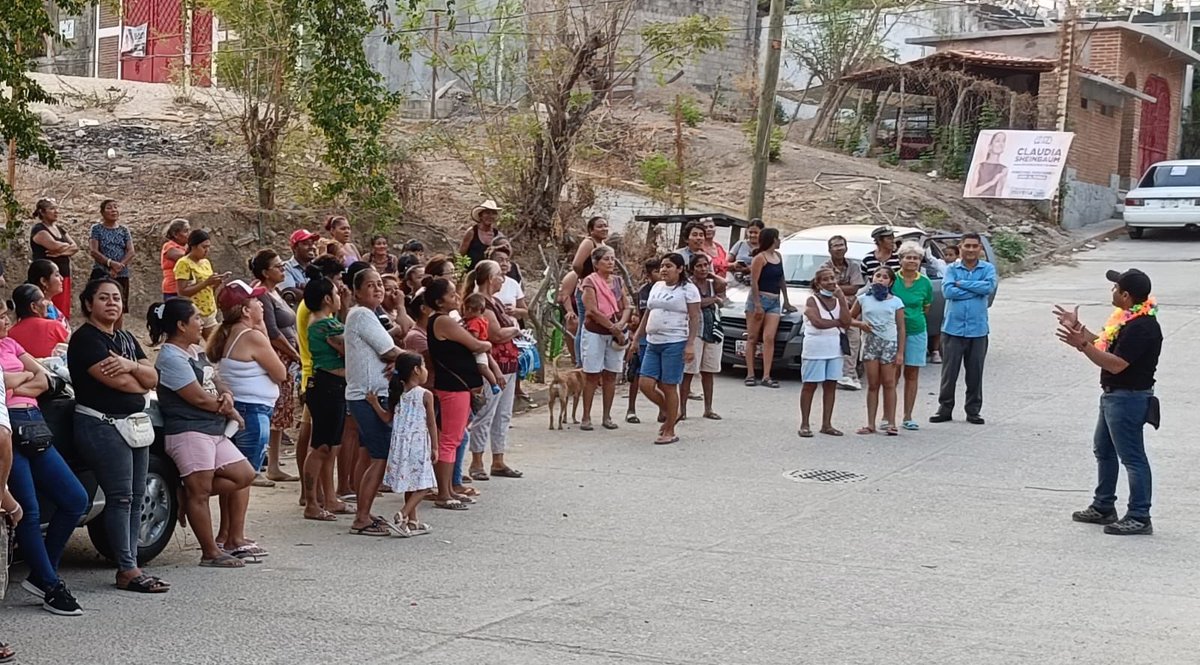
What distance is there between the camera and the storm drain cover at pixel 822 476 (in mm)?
10773

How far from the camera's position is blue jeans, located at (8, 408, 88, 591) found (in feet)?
21.2

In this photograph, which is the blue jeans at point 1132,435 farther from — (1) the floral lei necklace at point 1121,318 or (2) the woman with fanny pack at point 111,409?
(2) the woman with fanny pack at point 111,409

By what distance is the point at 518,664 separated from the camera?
19.7ft

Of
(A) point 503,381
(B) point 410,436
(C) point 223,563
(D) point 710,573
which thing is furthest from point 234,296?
(D) point 710,573

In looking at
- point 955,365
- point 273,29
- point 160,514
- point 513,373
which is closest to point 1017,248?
point 955,365

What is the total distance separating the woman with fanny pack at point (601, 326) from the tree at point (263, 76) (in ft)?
18.5

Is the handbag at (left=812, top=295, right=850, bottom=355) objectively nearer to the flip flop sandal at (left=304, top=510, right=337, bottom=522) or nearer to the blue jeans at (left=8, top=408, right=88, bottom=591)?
the flip flop sandal at (left=304, top=510, right=337, bottom=522)

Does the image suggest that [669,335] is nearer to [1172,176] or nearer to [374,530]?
[374,530]

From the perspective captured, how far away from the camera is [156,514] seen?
7.69 metres

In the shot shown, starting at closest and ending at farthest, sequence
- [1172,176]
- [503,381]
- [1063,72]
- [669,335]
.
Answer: [503,381] → [669,335] → [1172,176] → [1063,72]

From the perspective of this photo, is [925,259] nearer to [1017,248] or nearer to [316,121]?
[316,121]

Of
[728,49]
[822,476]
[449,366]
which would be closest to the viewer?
[449,366]

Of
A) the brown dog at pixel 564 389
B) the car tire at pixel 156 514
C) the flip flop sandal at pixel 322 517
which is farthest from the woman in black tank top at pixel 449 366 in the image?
the brown dog at pixel 564 389

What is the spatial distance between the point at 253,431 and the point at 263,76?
10.3m
